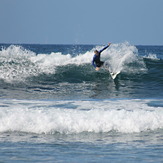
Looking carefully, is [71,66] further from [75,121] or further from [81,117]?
[75,121]

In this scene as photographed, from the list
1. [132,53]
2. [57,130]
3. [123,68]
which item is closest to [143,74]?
[123,68]

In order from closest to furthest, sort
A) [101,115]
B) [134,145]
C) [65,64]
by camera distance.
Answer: [134,145] < [101,115] < [65,64]

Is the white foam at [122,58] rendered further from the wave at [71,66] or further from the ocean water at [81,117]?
the ocean water at [81,117]

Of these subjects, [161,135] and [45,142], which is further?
[161,135]

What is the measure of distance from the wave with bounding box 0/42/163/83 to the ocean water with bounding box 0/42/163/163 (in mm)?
143

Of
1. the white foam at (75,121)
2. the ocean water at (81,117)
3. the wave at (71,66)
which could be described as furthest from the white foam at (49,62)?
the white foam at (75,121)

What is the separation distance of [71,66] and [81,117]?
39.4 ft

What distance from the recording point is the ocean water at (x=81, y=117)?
6746 mm

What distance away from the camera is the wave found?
63.3 ft

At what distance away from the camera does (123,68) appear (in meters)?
20.6

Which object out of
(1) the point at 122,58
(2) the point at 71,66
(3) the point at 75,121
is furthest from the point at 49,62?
(3) the point at 75,121

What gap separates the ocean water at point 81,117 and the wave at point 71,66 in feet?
0.47

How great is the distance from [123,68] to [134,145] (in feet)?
44.2

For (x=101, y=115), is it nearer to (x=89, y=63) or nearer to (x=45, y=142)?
(x=45, y=142)
